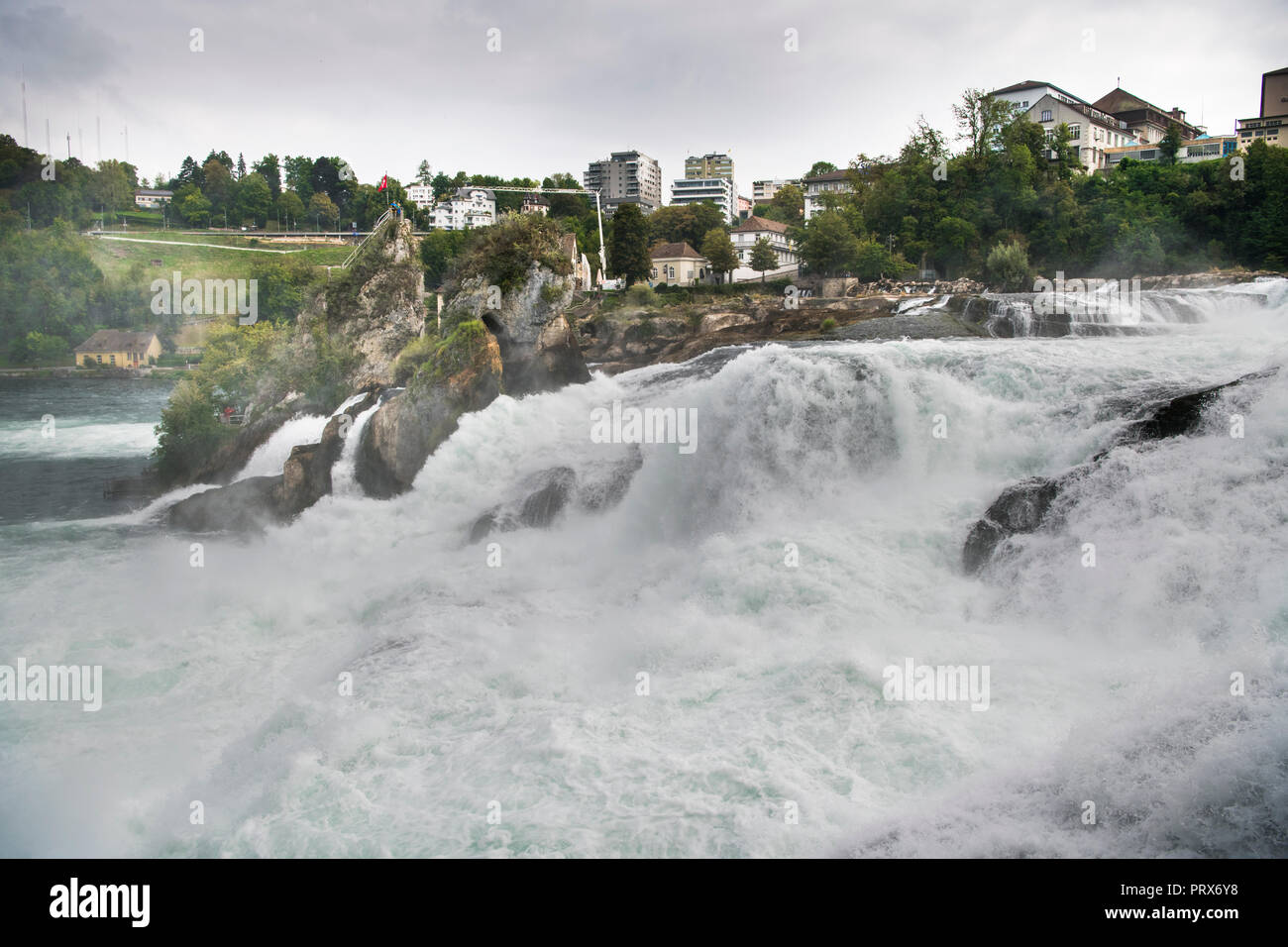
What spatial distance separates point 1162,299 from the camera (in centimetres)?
1806

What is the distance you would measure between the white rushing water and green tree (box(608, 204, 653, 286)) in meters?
28.9

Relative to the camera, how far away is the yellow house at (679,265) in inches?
1805

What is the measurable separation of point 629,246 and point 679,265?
20.0ft

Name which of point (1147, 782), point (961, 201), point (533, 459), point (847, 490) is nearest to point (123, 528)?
point (533, 459)

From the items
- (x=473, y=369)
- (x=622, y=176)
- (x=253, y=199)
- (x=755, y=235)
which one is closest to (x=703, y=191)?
(x=622, y=176)

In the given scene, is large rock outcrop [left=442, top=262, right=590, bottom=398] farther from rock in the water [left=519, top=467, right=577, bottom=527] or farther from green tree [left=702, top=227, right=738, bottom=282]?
green tree [left=702, top=227, right=738, bottom=282]

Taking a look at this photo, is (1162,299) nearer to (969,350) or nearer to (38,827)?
(969,350)

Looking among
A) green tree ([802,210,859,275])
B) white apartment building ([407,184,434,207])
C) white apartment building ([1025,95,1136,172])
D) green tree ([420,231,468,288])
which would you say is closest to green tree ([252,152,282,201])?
white apartment building ([407,184,434,207])

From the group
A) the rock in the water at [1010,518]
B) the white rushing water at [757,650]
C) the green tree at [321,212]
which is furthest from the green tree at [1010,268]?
the green tree at [321,212]

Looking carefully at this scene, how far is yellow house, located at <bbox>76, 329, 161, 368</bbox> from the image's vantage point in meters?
34.6

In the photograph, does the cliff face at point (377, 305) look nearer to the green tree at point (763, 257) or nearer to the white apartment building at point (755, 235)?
the green tree at point (763, 257)

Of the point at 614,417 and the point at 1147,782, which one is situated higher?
the point at 614,417

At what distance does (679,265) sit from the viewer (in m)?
45.9

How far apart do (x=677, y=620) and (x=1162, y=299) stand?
1601 cm
